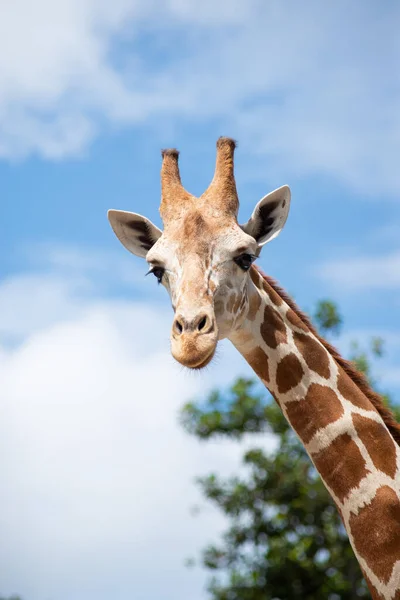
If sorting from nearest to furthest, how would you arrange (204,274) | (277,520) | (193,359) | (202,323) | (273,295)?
(193,359) < (202,323) < (204,274) < (273,295) < (277,520)

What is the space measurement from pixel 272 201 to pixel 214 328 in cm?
159

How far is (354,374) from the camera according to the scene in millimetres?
7000

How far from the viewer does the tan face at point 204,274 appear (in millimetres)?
5848

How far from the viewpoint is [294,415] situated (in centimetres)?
666

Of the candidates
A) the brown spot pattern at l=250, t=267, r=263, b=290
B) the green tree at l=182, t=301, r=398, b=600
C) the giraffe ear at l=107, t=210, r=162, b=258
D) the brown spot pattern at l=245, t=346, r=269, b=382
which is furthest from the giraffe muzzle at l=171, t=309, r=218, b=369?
the green tree at l=182, t=301, r=398, b=600

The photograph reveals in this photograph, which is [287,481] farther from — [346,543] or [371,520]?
[371,520]

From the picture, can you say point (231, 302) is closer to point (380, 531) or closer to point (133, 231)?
point (133, 231)

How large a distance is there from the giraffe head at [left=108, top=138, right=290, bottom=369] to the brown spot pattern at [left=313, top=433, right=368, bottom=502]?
1206 mm

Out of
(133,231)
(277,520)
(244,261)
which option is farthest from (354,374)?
(277,520)

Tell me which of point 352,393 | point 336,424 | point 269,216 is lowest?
point 336,424

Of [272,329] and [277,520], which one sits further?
[277,520]

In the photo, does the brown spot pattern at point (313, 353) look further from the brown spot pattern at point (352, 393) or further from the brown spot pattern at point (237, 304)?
the brown spot pattern at point (237, 304)

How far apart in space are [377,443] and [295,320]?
3.93ft

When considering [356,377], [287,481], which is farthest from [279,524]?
[356,377]
